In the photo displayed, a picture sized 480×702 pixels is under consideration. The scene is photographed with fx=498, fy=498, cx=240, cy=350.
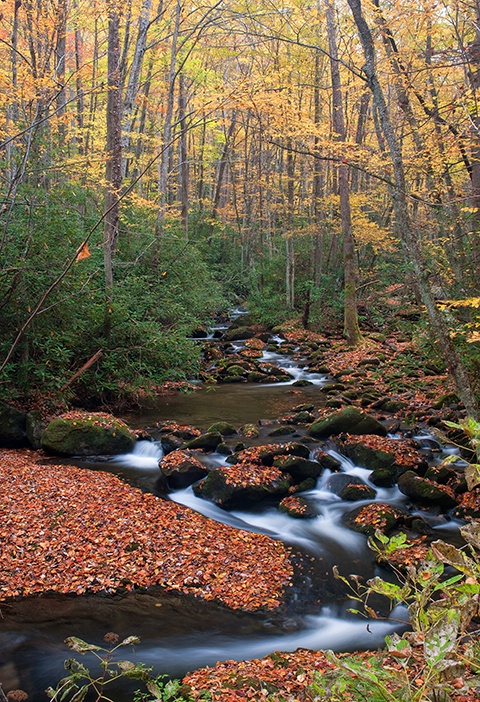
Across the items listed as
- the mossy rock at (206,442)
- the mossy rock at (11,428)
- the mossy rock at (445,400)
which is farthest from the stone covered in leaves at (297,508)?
the mossy rock at (11,428)

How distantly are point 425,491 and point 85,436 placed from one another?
17.2ft

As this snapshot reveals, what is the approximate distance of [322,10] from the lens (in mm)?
18328

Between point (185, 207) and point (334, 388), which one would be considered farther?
point (185, 207)

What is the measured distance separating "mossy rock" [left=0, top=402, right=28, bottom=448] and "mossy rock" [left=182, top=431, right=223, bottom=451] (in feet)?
8.74

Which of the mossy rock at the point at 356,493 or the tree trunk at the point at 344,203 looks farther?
the tree trunk at the point at 344,203

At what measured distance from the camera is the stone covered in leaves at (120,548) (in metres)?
4.88

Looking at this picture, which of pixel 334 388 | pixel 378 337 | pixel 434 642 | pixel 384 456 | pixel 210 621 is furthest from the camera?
pixel 378 337

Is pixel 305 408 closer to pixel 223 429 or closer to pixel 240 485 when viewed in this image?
pixel 223 429

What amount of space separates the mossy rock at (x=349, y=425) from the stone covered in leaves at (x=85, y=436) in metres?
3.41

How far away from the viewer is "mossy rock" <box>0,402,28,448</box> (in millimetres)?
8117

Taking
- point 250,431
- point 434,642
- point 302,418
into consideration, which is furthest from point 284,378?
point 434,642

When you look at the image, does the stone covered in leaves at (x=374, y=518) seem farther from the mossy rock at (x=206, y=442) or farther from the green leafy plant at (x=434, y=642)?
the green leafy plant at (x=434, y=642)

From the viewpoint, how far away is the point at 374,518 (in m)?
6.31

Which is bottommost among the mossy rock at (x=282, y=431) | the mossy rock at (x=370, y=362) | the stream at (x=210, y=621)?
the stream at (x=210, y=621)
